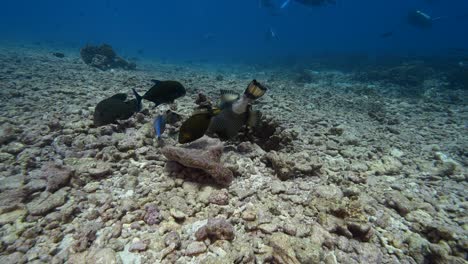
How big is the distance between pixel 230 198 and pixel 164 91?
1.84 meters

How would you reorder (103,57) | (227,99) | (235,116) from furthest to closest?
(103,57), (227,99), (235,116)

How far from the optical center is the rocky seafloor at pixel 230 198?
212 cm

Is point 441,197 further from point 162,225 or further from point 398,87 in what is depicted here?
point 398,87

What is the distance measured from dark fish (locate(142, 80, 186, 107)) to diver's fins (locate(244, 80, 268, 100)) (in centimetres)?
124

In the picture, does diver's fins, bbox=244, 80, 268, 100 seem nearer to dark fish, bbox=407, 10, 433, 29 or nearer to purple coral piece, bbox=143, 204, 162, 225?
purple coral piece, bbox=143, 204, 162, 225

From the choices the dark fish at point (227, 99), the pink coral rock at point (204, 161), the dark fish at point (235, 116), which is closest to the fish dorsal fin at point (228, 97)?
the dark fish at point (227, 99)

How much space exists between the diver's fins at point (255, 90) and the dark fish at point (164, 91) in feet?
4.05

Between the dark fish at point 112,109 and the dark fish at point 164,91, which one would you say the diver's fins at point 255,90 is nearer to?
the dark fish at point 164,91

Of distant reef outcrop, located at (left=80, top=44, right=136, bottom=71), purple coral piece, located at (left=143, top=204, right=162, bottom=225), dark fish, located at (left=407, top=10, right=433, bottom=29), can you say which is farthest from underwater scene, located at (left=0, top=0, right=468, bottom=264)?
dark fish, located at (left=407, top=10, right=433, bottom=29)

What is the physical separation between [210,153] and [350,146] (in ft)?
8.97

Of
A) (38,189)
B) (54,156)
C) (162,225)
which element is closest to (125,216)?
(162,225)

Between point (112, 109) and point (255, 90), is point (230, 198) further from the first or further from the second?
point (112, 109)

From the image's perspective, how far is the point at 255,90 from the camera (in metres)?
2.76

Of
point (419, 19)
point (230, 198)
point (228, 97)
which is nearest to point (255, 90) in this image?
point (228, 97)
